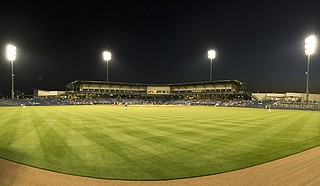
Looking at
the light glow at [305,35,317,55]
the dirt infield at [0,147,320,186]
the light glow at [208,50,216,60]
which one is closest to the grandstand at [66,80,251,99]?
the light glow at [208,50,216,60]

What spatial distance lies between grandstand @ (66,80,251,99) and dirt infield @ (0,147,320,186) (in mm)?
63235

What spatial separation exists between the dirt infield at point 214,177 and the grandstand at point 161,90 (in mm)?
63235

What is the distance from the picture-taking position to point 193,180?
4973 millimetres

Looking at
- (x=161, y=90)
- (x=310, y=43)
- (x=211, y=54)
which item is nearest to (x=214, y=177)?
(x=310, y=43)

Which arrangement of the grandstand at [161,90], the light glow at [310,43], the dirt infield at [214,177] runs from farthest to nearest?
the grandstand at [161,90], the light glow at [310,43], the dirt infield at [214,177]

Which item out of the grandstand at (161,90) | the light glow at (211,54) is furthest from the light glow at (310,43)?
the grandstand at (161,90)

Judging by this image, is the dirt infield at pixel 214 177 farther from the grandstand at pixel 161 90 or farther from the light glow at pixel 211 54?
the grandstand at pixel 161 90

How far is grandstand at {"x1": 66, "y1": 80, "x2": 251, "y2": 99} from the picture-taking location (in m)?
71.3

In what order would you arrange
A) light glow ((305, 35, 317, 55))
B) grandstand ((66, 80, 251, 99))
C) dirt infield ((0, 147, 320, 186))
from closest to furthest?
dirt infield ((0, 147, 320, 186)) < light glow ((305, 35, 317, 55)) < grandstand ((66, 80, 251, 99))

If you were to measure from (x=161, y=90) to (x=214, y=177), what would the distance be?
275 feet

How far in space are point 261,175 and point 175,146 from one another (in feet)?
12.0

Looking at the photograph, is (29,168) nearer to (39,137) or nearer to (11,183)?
(11,183)

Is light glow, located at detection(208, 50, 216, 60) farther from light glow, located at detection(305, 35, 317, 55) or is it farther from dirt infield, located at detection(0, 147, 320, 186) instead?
dirt infield, located at detection(0, 147, 320, 186)

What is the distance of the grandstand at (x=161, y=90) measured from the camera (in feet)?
234
